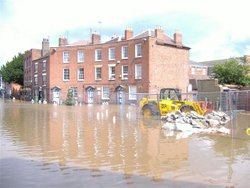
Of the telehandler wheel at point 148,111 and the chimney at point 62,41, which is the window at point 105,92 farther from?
the telehandler wheel at point 148,111

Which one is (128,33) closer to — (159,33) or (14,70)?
(159,33)

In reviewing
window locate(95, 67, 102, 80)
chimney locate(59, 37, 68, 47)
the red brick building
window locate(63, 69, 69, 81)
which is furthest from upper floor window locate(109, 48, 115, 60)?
chimney locate(59, 37, 68, 47)

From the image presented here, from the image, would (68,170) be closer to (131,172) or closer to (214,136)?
(131,172)

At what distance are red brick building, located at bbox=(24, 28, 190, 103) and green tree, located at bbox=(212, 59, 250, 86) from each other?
6790 mm

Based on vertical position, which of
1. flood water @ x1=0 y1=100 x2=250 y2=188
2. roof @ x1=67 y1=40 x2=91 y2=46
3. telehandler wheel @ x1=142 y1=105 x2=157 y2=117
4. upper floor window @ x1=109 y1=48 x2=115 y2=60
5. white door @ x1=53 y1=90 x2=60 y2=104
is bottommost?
flood water @ x1=0 y1=100 x2=250 y2=188

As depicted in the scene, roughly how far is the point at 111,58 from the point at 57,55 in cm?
937

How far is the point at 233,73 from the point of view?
51.0 m

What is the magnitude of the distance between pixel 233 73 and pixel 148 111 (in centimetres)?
3132

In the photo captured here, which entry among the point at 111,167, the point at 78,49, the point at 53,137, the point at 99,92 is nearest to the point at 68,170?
the point at 111,167

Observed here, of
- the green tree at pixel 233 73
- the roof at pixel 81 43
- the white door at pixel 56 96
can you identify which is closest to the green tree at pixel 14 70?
the white door at pixel 56 96

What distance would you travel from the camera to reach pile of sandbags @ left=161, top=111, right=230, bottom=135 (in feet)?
51.1

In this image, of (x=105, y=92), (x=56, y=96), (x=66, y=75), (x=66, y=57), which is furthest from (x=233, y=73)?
(x=56, y=96)

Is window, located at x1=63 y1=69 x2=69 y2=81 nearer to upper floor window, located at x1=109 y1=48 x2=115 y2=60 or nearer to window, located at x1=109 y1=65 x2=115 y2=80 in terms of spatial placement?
window, located at x1=109 y1=65 x2=115 y2=80

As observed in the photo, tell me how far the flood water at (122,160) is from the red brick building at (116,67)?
28.8m
